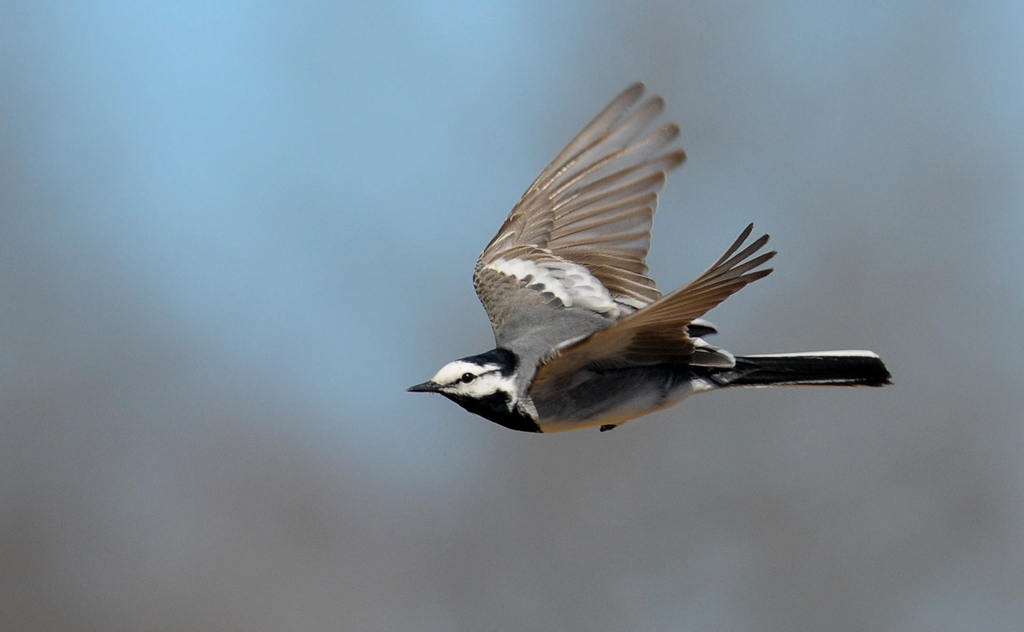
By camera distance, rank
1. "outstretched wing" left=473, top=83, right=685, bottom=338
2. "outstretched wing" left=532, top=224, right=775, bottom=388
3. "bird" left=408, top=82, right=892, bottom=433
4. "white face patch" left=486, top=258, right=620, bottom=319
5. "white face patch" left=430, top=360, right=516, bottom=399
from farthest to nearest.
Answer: "outstretched wing" left=473, top=83, right=685, bottom=338 → "white face patch" left=486, top=258, right=620, bottom=319 → "white face patch" left=430, top=360, right=516, bottom=399 → "bird" left=408, top=82, right=892, bottom=433 → "outstretched wing" left=532, top=224, right=775, bottom=388

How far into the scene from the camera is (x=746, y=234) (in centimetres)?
228

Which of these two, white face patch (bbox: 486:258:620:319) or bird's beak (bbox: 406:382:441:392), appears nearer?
bird's beak (bbox: 406:382:441:392)

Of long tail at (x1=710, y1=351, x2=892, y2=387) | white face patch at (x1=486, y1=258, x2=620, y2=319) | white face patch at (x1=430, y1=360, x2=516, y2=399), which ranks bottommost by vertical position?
long tail at (x1=710, y1=351, x2=892, y2=387)

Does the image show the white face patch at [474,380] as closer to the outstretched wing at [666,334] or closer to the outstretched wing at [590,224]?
the outstretched wing at [666,334]

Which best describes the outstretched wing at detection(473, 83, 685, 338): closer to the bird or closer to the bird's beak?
the bird

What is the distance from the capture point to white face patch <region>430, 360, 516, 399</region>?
2.72m

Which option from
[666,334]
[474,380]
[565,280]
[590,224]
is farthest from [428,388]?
[590,224]

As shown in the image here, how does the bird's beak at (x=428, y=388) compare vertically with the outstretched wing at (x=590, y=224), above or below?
below

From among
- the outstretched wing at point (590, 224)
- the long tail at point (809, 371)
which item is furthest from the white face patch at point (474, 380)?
the outstretched wing at point (590, 224)

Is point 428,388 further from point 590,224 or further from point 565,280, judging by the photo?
point 590,224

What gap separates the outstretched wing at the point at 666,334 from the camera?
233cm

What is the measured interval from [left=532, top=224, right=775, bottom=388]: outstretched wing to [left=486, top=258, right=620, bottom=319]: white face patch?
0.48m

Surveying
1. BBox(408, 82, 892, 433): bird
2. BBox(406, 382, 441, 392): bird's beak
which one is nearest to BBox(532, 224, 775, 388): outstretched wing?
BBox(408, 82, 892, 433): bird

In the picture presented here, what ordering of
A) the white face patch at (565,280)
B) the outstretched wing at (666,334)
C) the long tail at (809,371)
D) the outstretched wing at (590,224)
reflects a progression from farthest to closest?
the outstretched wing at (590,224)
the white face patch at (565,280)
the long tail at (809,371)
the outstretched wing at (666,334)
